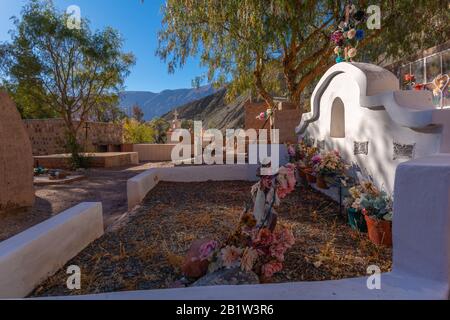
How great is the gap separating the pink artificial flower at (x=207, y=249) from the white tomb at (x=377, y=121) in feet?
7.50

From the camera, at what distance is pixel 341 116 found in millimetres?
5477

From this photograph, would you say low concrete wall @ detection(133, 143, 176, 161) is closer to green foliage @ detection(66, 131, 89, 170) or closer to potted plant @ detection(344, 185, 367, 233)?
green foliage @ detection(66, 131, 89, 170)

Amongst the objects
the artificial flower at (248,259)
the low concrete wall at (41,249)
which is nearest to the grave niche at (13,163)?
the low concrete wall at (41,249)

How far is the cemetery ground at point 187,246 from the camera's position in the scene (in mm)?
2408

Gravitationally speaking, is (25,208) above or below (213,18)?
below

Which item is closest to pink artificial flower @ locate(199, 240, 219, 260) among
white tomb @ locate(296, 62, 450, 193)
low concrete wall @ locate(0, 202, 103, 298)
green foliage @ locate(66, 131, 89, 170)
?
low concrete wall @ locate(0, 202, 103, 298)

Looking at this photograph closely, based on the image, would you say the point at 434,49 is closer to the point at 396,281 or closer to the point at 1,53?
the point at 396,281

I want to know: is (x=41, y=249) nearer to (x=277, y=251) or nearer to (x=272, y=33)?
(x=277, y=251)

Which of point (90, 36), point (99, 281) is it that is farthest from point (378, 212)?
point (90, 36)

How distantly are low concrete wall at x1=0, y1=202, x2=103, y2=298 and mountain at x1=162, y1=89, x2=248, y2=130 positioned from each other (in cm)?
5601

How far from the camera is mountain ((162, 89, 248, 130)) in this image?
65294 mm

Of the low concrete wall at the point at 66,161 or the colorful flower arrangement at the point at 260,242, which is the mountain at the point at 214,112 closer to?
the low concrete wall at the point at 66,161

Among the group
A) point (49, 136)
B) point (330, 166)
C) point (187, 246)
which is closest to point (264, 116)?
point (330, 166)
